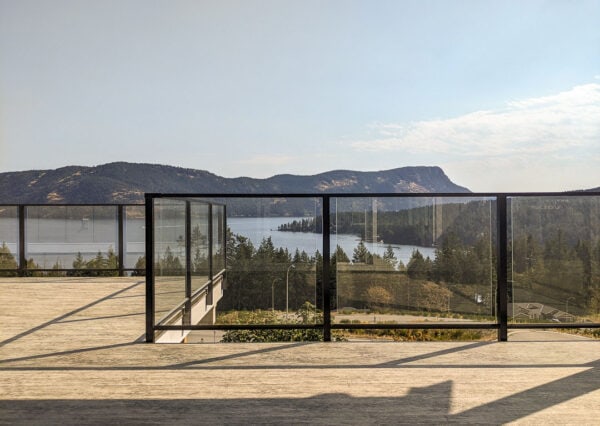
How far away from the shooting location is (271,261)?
425 centimetres

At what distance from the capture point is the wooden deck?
2.70 meters

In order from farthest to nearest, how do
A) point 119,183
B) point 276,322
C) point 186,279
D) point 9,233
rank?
point 119,183 < point 9,233 < point 186,279 < point 276,322

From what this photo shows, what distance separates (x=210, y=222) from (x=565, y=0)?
2405 cm

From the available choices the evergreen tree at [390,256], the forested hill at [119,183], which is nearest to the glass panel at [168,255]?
the evergreen tree at [390,256]

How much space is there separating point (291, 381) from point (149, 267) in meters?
1.61

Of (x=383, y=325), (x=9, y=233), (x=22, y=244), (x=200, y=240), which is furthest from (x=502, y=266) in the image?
(x=9, y=233)

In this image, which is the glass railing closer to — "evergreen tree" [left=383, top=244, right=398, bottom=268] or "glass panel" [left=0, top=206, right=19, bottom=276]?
"evergreen tree" [left=383, top=244, right=398, bottom=268]

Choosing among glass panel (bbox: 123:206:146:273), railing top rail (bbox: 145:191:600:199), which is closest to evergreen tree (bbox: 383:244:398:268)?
railing top rail (bbox: 145:191:600:199)

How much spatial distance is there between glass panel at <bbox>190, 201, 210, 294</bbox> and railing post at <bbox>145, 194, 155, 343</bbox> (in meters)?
0.37

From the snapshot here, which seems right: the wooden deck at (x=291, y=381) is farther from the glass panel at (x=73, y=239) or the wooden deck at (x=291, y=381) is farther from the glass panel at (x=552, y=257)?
the glass panel at (x=73, y=239)

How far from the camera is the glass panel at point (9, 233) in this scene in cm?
884

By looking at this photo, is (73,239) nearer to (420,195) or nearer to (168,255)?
(168,255)

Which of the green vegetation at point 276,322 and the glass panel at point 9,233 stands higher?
the glass panel at point 9,233

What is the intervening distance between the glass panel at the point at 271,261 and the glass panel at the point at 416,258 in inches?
8.2
